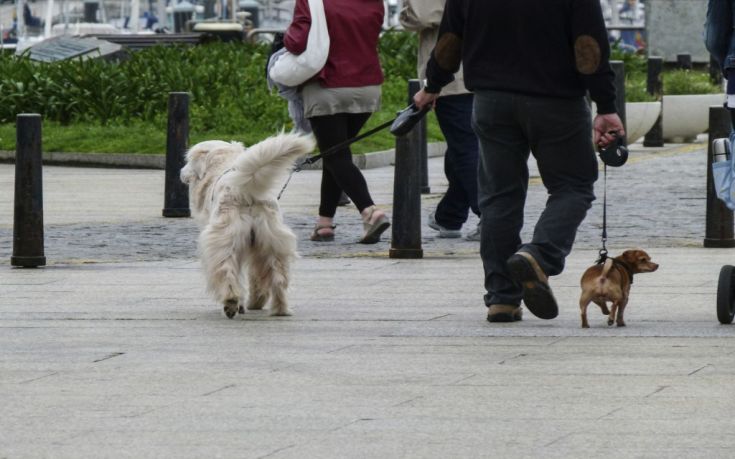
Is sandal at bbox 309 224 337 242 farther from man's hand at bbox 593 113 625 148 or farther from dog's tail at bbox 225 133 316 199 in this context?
man's hand at bbox 593 113 625 148

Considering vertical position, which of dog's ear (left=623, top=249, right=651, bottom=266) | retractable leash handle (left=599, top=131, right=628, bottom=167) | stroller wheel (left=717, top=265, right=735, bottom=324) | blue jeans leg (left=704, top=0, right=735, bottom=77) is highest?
blue jeans leg (left=704, top=0, right=735, bottom=77)

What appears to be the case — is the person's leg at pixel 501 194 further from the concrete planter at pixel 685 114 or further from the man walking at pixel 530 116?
the concrete planter at pixel 685 114

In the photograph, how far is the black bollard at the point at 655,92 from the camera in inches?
821

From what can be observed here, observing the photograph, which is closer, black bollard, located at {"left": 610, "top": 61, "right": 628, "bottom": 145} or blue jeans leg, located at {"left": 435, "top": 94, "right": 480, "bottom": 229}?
blue jeans leg, located at {"left": 435, "top": 94, "right": 480, "bottom": 229}

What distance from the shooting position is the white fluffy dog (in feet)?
26.0

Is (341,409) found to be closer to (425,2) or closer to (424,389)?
(424,389)

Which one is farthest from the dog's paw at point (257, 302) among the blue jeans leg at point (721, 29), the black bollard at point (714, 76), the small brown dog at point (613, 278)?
the black bollard at point (714, 76)

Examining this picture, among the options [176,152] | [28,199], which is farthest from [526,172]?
[176,152]

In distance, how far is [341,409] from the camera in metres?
5.80

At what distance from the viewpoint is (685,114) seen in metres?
21.3

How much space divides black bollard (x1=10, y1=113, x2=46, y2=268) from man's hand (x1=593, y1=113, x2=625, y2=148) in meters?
3.70

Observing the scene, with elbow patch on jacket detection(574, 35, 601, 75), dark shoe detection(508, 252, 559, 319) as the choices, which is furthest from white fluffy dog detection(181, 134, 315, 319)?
elbow patch on jacket detection(574, 35, 601, 75)

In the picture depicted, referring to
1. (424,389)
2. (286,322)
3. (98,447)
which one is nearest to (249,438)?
(98,447)

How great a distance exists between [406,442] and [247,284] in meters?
3.27
